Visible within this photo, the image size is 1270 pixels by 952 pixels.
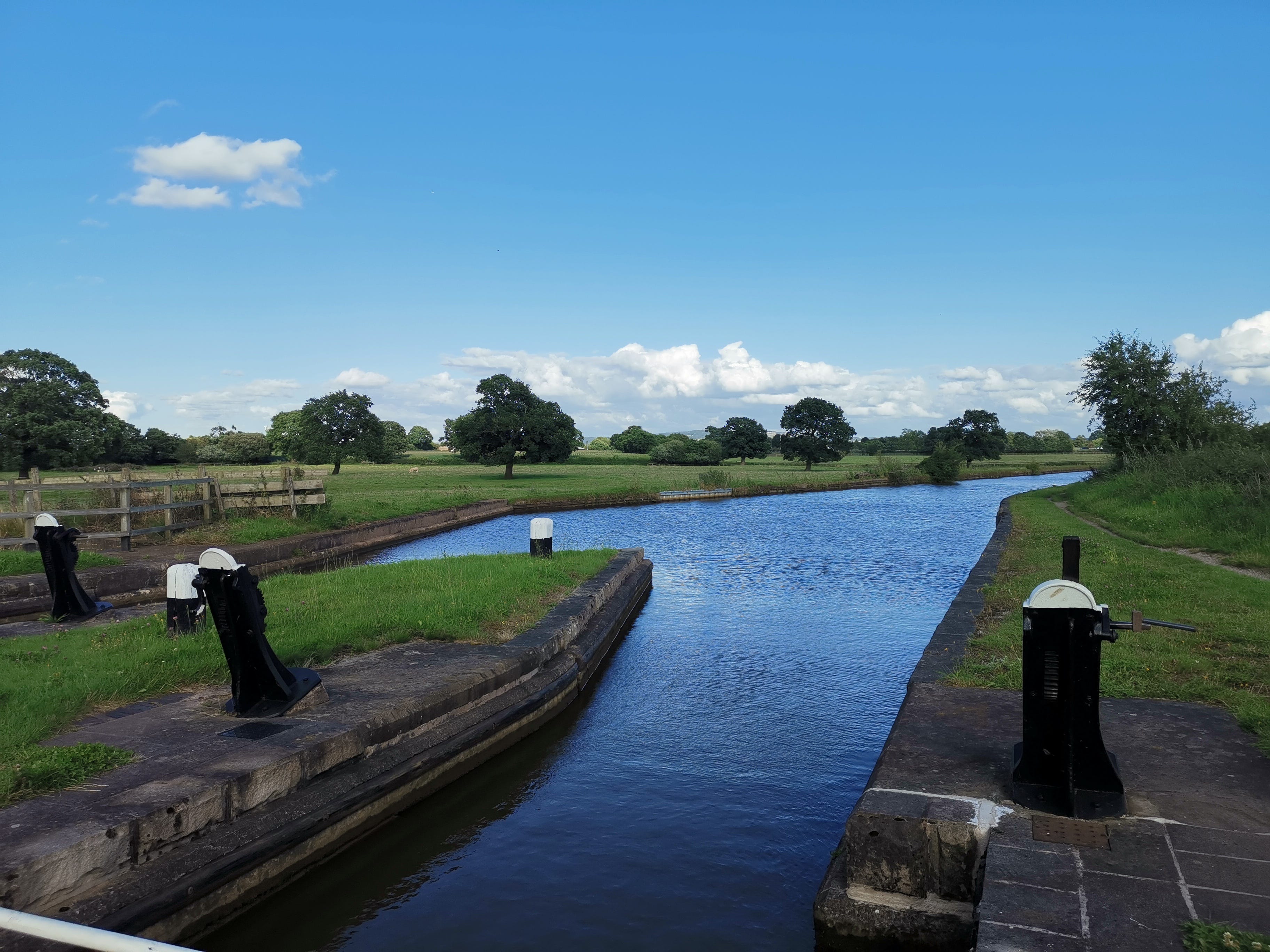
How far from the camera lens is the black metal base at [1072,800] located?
12.6ft

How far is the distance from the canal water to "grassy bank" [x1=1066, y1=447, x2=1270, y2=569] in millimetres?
4387

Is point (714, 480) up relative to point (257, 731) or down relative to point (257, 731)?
up

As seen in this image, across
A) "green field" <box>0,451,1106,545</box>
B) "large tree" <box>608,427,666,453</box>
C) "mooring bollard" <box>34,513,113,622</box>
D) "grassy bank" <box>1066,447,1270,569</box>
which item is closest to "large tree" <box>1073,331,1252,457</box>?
"grassy bank" <box>1066,447,1270,569</box>

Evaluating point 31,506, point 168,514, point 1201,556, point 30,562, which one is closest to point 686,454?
point 168,514

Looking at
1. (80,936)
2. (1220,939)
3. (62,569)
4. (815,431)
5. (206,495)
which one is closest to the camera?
(80,936)

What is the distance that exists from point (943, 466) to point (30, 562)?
48014 mm

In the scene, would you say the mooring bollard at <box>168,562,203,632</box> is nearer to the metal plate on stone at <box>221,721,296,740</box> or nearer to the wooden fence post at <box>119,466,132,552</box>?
the metal plate on stone at <box>221,721,296,740</box>

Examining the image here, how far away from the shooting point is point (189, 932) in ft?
13.6

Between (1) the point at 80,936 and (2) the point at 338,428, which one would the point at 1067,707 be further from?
(2) the point at 338,428

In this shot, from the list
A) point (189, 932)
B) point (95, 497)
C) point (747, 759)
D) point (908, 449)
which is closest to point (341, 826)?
point (189, 932)

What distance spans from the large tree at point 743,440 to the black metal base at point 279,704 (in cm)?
7172

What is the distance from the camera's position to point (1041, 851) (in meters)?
3.55

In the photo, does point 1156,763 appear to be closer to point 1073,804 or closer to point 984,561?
point 1073,804

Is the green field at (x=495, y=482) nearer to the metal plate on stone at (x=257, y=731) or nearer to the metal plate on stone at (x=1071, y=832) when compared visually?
the metal plate on stone at (x=257, y=731)
